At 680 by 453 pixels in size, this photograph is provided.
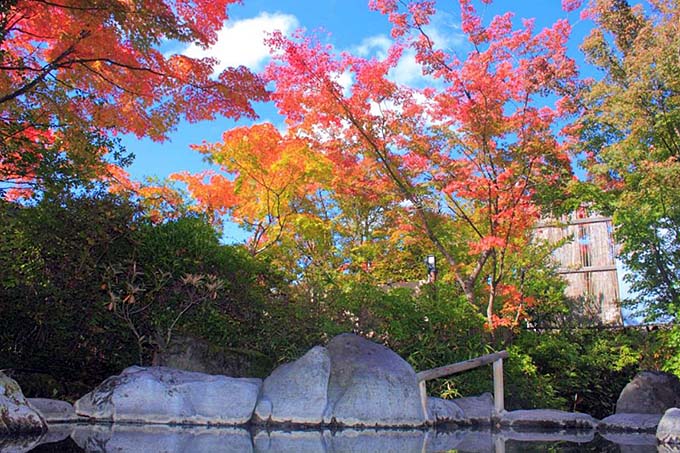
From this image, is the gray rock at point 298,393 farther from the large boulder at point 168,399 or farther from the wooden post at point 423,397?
the wooden post at point 423,397

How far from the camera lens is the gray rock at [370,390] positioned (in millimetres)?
6777

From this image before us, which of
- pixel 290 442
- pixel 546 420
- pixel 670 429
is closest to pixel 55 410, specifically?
pixel 290 442

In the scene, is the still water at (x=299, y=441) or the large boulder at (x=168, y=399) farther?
the large boulder at (x=168, y=399)

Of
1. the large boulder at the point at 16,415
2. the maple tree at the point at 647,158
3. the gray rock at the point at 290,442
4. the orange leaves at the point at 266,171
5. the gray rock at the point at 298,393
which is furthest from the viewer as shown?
the orange leaves at the point at 266,171

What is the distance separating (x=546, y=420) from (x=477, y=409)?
83 centimetres

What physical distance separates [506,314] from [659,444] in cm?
340

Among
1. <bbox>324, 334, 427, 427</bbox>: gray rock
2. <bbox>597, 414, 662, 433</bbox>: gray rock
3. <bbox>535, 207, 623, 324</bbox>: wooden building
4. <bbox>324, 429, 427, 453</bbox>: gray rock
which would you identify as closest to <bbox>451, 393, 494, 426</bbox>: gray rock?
<bbox>324, 334, 427, 427</bbox>: gray rock

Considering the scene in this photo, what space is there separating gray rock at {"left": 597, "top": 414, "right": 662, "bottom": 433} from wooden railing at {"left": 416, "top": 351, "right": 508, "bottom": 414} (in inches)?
50.7

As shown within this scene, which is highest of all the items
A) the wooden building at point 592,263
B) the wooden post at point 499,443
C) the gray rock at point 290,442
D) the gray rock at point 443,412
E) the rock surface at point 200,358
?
the wooden building at point 592,263

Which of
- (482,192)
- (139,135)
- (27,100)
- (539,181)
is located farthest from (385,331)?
(27,100)

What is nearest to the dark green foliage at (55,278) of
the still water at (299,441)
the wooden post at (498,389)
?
the still water at (299,441)

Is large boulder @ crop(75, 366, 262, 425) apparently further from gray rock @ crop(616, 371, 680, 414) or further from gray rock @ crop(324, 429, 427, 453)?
gray rock @ crop(616, 371, 680, 414)

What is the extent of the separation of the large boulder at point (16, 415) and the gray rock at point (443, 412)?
164 inches

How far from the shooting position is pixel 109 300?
7.04 meters
